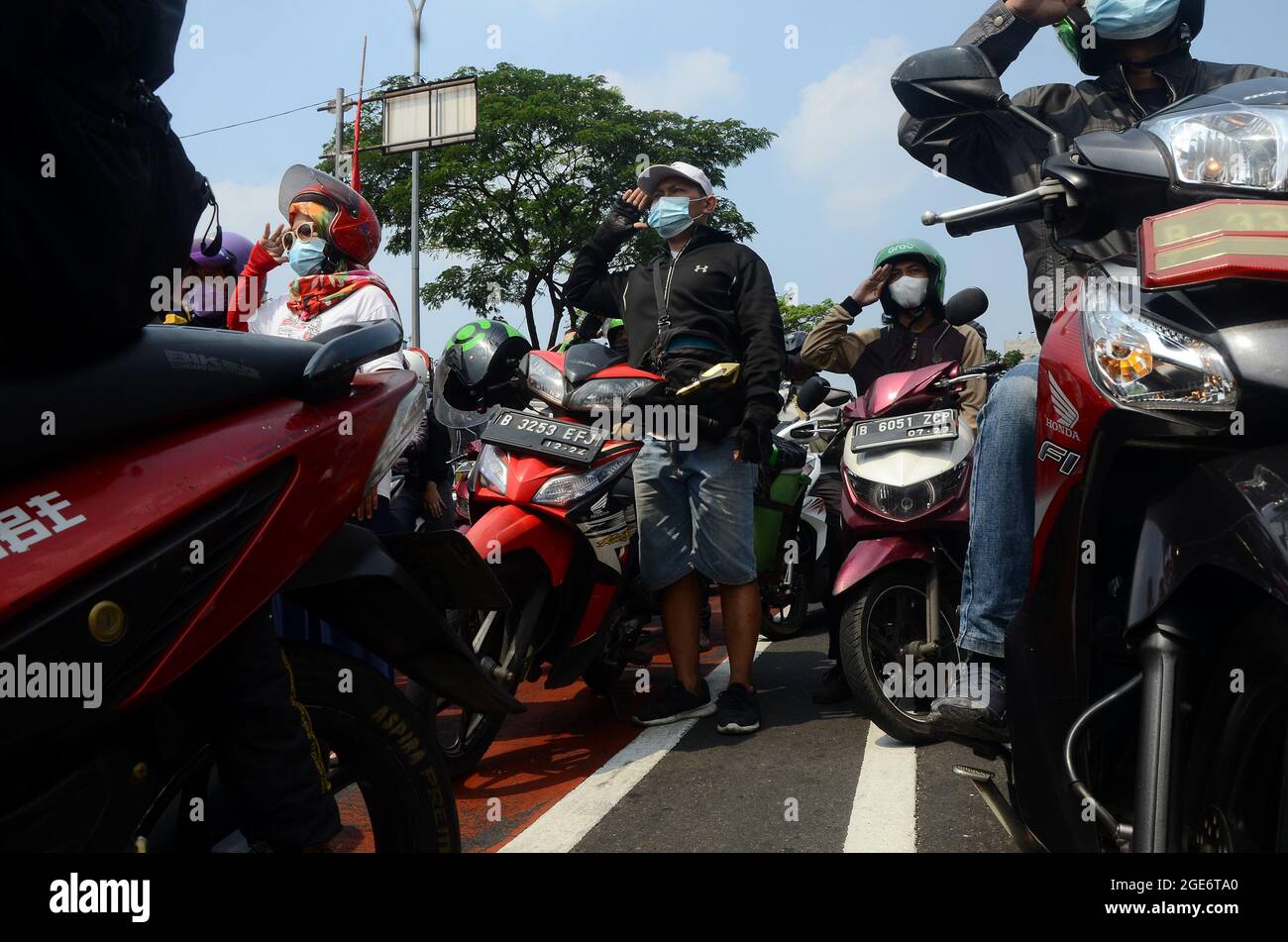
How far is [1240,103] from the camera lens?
1.67 meters

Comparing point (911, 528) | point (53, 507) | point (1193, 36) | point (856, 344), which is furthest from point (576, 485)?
point (53, 507)

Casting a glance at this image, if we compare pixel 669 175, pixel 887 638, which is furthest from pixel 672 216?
pixel 887 638

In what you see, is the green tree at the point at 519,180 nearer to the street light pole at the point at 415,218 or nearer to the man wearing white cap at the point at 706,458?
the street light pole at the point at 415,218

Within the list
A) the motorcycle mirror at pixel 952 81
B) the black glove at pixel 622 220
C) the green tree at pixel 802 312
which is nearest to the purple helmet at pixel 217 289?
the black glove at pixel 622 220

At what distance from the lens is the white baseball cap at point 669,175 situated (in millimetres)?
4664

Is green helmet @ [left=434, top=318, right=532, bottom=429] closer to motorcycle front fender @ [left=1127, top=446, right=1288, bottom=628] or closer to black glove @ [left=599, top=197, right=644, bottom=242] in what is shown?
black glove @ [left=599, top=197, right=644, bottom=242]

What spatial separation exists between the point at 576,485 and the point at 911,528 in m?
1.24

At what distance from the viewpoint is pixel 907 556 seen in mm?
3869

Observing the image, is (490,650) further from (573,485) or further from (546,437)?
(546,437)

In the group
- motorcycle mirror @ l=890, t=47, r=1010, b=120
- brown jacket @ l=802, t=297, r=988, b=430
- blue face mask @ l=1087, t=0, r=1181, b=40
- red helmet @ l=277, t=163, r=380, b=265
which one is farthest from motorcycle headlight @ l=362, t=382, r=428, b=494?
brown jacket @ l=802, t=297, r=988, b=430

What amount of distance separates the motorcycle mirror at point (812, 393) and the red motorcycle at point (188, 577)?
3490 millimetres

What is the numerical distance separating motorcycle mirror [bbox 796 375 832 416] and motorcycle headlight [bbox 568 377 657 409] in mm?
1330

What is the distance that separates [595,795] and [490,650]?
0.63m

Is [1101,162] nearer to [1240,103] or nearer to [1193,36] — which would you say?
[1240,103]
